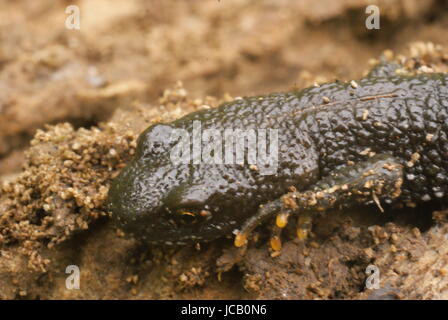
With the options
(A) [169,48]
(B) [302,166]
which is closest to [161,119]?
(B) [302,166]

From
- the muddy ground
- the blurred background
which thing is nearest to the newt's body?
the muddy ground

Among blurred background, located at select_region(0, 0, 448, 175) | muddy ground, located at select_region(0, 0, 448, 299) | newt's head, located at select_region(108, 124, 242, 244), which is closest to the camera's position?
newt's head, located at select_region(108, 124, 242, 244)

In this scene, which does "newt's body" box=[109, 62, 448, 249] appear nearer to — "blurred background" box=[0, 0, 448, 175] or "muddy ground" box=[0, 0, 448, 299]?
"muddy ground" box=[0, 0, 448, 299]

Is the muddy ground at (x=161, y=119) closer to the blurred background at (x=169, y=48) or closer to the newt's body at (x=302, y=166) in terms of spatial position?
the blurred background at (x=169, y=48)

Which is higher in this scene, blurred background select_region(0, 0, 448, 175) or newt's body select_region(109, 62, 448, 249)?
blurred background select_region(0, 0, 448, 175)

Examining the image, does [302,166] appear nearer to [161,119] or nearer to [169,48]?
[161,119]

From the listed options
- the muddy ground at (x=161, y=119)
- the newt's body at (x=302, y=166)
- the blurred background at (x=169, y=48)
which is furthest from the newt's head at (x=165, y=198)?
the blurred background at (x=169, y=48)
